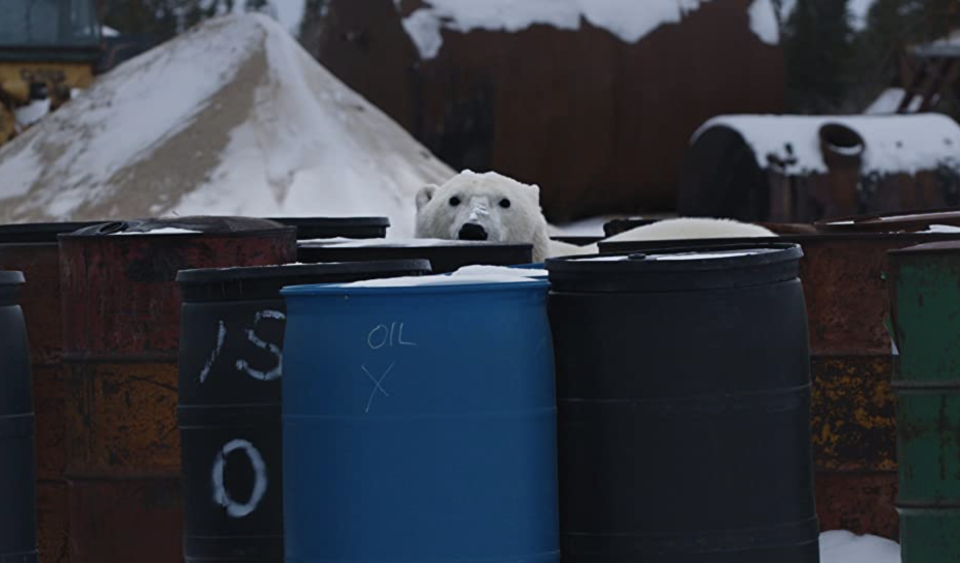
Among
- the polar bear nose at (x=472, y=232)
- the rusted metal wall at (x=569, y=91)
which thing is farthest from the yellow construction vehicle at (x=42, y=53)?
the polar bear nose at (x=472, y=232)

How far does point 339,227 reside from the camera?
601 centimetres

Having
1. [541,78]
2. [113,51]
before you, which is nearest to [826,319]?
[541,78]

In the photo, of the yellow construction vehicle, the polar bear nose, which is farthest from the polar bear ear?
the yellow construction vehicle

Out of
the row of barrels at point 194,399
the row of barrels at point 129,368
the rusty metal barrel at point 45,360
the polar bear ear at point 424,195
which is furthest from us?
the polar bear ear at point 424,195

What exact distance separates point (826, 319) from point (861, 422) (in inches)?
10.8

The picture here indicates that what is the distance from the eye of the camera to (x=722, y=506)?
3.42 m

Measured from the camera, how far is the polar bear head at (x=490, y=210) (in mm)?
6727

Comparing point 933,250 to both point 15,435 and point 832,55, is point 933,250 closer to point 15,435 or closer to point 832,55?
point 15,435

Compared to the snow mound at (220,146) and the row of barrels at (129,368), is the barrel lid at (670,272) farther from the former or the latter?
the snow mound at (220,146)

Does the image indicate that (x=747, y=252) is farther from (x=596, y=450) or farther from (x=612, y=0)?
(x=612, y=0)

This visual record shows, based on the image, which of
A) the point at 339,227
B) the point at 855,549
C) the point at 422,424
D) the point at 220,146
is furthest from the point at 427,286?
the point at 220,146

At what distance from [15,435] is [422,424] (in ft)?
4.69

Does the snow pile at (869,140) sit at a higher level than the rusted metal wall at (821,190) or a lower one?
higher

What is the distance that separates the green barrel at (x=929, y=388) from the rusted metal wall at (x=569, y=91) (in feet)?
40.0
